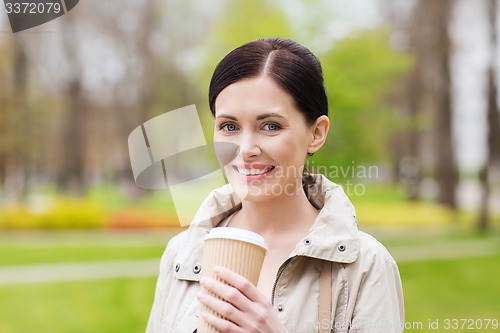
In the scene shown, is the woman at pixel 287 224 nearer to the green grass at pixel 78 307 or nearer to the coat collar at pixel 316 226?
the coat collar at pixel 316 226

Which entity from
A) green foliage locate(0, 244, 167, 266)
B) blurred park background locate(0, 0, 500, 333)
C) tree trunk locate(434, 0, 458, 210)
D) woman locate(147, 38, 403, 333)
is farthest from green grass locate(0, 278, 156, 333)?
tree trunk locate(434, 0, 458, 210)

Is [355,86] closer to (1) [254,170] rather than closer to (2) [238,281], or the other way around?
(1) [254,170]

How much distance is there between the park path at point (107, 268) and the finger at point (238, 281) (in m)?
8.18

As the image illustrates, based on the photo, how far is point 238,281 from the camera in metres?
1.43

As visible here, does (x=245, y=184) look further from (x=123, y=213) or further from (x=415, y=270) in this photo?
(x=123, y=213)

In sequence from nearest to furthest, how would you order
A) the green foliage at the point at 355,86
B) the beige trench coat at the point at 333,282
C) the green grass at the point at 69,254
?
the beige trench coat at the point at 333,282
the green grass at the point at 69,254
the green foliage at the point at 355,86

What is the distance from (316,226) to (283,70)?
44cm

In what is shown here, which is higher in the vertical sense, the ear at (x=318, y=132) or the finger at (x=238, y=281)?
the ear at (x=318, y=132)

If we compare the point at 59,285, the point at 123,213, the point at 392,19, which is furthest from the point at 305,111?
the point at 123,213

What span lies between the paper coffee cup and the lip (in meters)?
0.30

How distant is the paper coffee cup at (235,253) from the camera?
146 cm

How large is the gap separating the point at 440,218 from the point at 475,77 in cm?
347

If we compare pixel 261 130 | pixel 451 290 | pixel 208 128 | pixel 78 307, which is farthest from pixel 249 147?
pixel 208 128

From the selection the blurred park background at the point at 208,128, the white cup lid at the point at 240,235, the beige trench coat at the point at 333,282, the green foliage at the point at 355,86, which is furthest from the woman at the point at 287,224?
the green foliage at the point at 355,86
